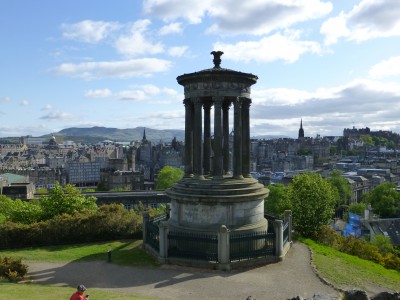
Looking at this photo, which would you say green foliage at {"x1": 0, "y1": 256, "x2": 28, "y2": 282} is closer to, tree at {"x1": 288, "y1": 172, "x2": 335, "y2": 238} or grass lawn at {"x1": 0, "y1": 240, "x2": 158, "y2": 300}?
grass lawn at {"x1": 0, "y1": 240, "x2": 158, "y2": 300}

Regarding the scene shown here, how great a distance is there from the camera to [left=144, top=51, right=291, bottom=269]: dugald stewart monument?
18391 mm

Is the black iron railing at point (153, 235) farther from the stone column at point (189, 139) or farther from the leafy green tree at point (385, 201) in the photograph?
the leafy green tree at point (385, 201)

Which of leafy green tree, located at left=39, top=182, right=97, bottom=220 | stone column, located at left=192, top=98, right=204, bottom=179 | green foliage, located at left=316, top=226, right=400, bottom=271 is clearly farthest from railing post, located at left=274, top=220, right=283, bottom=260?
leafy green tree, located at left=39, top=182, right=97, bottom=220

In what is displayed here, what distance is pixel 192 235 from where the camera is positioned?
18641mm

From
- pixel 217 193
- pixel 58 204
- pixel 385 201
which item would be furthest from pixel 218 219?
pixel 385 201

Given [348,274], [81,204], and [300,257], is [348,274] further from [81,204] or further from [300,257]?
[81,204]

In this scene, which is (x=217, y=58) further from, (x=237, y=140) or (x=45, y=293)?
(x=45, y=293)

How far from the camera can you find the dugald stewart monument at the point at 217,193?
1839 cm

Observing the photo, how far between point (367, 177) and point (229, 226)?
339 ft

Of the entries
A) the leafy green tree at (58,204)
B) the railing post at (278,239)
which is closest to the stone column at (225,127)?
the railing post at (278,239)

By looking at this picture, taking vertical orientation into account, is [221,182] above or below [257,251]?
above

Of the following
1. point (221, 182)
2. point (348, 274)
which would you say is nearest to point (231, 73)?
point (221, 182)

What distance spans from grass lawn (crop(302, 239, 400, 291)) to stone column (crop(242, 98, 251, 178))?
5.85 metres

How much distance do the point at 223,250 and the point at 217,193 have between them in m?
2.99
